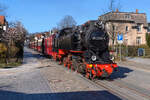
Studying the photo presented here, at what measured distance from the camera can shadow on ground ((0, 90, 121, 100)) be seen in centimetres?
651

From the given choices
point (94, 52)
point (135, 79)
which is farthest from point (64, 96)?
point (135, 79)

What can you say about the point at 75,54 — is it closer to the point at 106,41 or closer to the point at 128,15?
the point at 106,41

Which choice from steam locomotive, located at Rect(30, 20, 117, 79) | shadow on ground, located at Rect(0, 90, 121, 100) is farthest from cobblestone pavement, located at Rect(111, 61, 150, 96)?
shadow on ground, located at Rect(0, 90, 121, 100)

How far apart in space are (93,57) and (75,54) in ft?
8.74

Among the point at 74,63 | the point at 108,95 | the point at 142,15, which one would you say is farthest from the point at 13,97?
the point at 142,15

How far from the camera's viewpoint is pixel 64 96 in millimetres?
6750

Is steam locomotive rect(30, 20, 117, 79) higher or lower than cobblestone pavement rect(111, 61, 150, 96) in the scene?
higher

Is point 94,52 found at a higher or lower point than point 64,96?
higher

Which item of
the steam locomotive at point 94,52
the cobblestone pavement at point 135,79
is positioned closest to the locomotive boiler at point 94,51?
the steam locomotive at point 94,52

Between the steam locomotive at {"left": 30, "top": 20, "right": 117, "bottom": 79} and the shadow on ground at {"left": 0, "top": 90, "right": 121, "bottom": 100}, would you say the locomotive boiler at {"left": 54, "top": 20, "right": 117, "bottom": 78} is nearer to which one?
the steam locomotive at {"left": 30, "top": 20, "right": 117, "bottom": 79}

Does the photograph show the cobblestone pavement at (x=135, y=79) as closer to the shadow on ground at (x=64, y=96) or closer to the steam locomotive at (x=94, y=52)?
the steam locomotive at (x=94, y=52)

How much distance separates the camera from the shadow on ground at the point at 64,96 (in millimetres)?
6512

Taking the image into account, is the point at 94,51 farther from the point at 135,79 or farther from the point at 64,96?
the point at 64,96

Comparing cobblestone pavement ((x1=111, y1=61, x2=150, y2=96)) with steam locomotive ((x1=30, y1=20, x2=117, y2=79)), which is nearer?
cobblestone pavement ((x1=111, y1=61, x2=150, y2=96))
